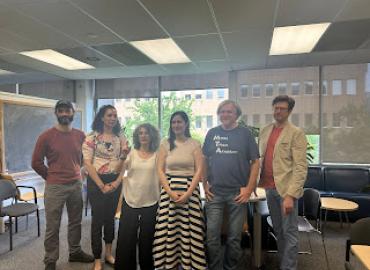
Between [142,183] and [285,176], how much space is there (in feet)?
3.85

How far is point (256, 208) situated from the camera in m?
2.61

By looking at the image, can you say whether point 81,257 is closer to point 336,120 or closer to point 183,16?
point 183,16

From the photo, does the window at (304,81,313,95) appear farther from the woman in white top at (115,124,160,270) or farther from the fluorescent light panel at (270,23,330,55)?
the woman in white top at (115,124,160,270)

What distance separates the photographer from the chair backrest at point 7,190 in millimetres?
3254

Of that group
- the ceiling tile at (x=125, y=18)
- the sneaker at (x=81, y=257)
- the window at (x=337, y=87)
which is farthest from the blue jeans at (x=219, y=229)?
the window at (x=337, y=87)

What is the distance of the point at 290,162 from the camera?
2.22 metres

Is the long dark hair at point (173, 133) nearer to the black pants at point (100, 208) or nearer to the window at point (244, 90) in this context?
the black pants at point (100, 208)

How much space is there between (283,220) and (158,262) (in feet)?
3.56

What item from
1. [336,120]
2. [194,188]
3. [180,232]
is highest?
[336,120]

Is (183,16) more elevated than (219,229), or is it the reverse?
(183,16)

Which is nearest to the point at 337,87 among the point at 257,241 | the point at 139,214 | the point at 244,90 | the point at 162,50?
the point at 244,90

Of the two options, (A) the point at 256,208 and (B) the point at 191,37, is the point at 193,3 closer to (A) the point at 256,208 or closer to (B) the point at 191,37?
(B) the point at 191,37

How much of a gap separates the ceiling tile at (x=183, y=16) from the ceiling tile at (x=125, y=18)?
0.12 m

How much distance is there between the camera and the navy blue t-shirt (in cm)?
214
